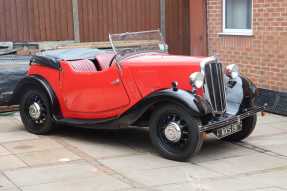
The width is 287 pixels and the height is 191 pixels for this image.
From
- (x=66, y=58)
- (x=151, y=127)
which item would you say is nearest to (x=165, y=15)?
(x=66, y=58)

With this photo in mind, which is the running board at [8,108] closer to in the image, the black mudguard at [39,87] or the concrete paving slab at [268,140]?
the black mudguard at [39,87]

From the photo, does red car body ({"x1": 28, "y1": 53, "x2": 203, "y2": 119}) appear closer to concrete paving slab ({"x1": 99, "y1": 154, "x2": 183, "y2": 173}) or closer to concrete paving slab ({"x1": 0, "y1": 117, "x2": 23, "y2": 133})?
concrete paving slab ({"x1": 99, "y1": 154, "x2": 183, "y2": 173})

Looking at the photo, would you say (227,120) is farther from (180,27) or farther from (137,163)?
(180,27)

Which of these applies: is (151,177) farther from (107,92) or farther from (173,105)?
(107,92)

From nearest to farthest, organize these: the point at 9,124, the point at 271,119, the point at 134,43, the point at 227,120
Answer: the point at 227,120, the point at 134,43, the point at 9,124, the point at 271,119

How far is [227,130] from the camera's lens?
6.68 m

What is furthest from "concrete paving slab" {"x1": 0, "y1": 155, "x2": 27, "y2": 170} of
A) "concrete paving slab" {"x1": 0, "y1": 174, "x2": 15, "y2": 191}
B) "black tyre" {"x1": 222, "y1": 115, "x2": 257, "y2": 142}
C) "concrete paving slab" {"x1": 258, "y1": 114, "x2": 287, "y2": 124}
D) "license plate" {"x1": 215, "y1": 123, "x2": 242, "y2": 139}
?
"concrete paving slab" {"x1": 258, "y1": 114, "x2": 287, "y2": 124}

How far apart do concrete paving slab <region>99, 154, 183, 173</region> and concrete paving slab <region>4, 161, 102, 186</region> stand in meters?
0.27

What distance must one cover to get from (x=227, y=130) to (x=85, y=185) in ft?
6.67

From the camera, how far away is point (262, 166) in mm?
6324

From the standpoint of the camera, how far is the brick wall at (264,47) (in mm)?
9508

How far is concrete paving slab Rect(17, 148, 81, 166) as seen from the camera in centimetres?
649

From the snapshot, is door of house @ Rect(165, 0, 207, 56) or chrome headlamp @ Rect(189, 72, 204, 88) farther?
door of house @ Rect(165, 0, 207, 56)

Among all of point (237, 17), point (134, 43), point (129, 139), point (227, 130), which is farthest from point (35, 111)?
point (237, 17)
